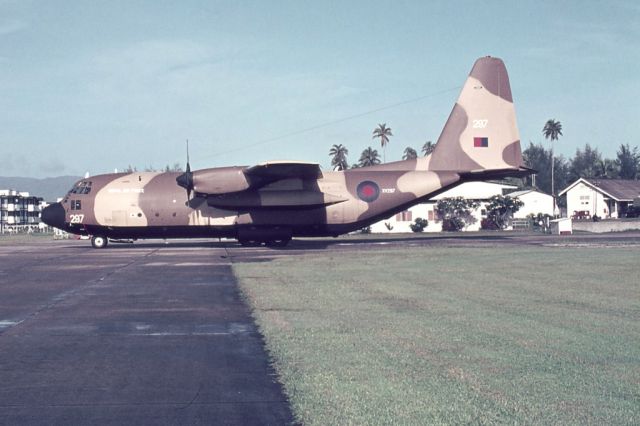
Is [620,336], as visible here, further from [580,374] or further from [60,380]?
[60,380]

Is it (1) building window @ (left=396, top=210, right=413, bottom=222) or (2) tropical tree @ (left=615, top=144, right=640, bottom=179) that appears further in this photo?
(2) tropical tree @ (left=615, top=144, right=640, bottom=179)

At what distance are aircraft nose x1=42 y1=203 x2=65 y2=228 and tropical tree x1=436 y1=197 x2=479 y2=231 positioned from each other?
45245 mm

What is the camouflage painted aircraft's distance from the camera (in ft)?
113

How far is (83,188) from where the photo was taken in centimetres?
3647

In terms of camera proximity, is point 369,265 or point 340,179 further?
point 340,179

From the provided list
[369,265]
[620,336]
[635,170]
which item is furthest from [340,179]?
[635,170]

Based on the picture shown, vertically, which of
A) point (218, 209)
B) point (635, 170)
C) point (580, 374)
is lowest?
point (580, 374)

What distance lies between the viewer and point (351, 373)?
8086 millimetres

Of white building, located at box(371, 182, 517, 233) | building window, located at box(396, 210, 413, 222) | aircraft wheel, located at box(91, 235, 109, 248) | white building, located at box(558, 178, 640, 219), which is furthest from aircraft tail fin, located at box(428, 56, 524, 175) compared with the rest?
white building, located at box(558, 178, 640, 219)

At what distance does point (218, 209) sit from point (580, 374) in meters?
28.6

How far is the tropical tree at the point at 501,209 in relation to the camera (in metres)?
71.8

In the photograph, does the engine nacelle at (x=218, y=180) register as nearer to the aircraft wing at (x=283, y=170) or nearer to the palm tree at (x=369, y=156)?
the aircraft wing at (x=283, y=170)

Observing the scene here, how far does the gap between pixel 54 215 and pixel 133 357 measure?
29.6 metres

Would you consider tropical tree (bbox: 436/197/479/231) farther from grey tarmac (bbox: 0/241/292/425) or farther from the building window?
grey tarmac (bbox: 0/241/292/425)
